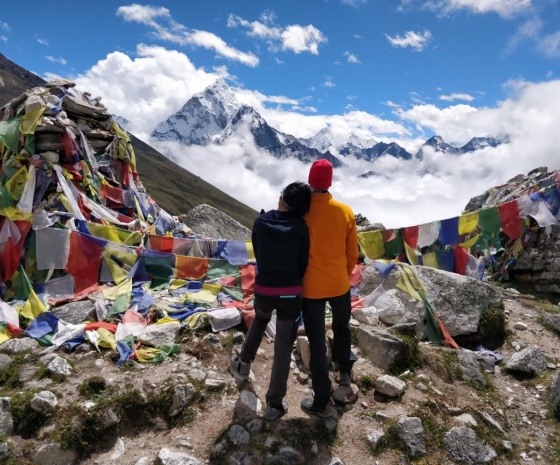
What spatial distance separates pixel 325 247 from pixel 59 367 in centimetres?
422

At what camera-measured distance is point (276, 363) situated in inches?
210

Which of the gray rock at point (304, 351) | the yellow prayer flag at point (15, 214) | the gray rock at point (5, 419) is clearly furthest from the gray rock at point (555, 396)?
the yellow prayer flag at point (15, 214)

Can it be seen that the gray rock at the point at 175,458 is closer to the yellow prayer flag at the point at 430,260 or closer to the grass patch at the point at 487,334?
the grass patch at the point at 487,334

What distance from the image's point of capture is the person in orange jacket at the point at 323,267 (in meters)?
5.25

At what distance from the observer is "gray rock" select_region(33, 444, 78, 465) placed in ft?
→ 16.1

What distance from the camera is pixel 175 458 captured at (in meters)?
4.89

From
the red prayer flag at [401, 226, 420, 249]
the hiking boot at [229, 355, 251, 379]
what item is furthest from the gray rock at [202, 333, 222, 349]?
the red prayer flag at [401, 226, 420, 249]

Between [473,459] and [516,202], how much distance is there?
374 inches

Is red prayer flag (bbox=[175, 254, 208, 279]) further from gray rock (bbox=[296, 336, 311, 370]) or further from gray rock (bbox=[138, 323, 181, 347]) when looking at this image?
gray rock (bbox=[296, 336, 311, 370])

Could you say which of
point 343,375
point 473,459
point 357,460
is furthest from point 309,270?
point 473,459

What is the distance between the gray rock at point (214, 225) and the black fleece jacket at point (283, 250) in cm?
1436

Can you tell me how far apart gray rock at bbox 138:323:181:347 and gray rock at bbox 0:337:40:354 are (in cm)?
170

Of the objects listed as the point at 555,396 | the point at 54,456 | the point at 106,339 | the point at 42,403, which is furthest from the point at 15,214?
the point at 555,396

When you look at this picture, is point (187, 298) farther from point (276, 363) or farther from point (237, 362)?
point (276, 363)
